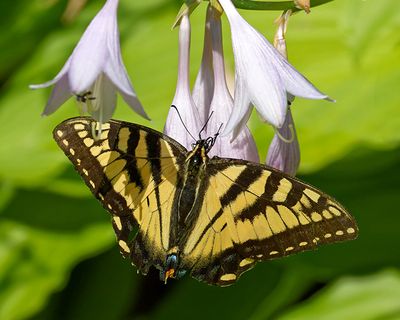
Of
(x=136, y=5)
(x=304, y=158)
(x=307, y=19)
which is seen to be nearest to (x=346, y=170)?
(x=304, y=158)

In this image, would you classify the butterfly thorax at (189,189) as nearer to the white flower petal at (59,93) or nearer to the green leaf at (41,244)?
the white flower petal at (59,93)

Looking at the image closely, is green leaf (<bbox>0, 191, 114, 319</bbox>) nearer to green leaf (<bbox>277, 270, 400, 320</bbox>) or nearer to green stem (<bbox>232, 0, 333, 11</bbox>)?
green leaf (<bbox>277, 270, 400, 320</bbox>)

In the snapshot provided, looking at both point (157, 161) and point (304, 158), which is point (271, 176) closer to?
point (157, 161)

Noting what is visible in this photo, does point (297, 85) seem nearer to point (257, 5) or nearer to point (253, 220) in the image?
point (257, 5)

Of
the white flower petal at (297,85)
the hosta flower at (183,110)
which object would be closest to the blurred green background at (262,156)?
the hosta flower at (183,110)

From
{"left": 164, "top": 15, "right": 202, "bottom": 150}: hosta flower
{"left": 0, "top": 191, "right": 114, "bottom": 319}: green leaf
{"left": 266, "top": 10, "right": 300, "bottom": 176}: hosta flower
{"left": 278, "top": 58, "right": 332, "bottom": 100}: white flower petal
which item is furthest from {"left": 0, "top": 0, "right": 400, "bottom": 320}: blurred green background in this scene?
{"left": 278, "top": 58, "right": 332, "bottom": 100}: white flower petal

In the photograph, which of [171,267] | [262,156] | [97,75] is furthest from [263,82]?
[262,156]
